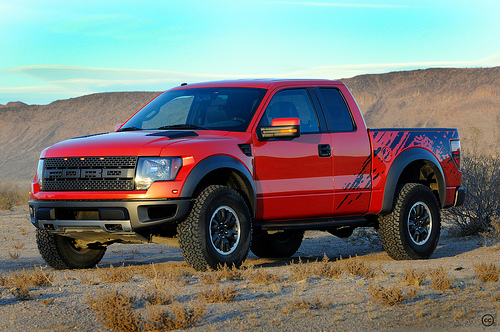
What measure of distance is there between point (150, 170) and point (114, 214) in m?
0.57

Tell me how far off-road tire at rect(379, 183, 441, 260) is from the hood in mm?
2897

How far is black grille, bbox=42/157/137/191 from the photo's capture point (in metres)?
6.90

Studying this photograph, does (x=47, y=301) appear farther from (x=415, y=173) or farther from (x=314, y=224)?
(x=415, y=173)

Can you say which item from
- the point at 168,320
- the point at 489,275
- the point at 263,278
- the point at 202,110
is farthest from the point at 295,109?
the point at 168,320

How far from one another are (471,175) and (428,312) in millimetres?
8826

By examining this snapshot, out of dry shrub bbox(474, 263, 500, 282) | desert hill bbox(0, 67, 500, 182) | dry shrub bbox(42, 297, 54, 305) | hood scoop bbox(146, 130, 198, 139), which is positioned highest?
desert hill bbox(0, 67, 500, 182)

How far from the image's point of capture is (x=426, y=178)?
993 cm

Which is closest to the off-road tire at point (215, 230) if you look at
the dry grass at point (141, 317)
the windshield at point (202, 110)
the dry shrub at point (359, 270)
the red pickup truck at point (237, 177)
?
the red pickup truck at point (237, 177)

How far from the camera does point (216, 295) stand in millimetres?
5691

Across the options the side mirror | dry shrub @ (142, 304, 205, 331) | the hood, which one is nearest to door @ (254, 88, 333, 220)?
the side mirror

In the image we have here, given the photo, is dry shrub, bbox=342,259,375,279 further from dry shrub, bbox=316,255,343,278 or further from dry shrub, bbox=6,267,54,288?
dry shrub, bbox=6,267,54,288

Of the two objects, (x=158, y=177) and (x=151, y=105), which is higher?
(x=151, y=105)

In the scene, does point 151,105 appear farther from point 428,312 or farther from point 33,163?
point 33,163

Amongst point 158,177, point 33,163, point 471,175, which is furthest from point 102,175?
point 33,163
